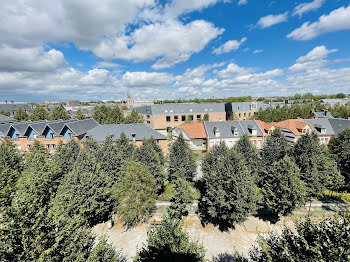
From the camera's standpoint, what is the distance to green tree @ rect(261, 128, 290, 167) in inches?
1065

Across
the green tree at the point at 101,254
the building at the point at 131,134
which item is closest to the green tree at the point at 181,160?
the building at the point at 131,134

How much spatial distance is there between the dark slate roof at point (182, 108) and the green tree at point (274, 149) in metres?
52.9

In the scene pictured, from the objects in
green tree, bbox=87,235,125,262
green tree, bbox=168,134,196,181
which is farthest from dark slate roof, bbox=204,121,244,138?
green tree, bbox=87,235,125,262

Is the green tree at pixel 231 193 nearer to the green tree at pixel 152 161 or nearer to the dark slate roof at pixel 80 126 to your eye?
the green tree at pixel 152 161

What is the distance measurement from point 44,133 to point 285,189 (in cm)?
5107

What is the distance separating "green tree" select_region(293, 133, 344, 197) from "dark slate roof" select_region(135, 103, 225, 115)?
56.9 metres

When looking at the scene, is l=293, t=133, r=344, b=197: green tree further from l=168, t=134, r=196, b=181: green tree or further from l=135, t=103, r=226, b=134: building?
A: l=135, t=103, r=226, b=134: building

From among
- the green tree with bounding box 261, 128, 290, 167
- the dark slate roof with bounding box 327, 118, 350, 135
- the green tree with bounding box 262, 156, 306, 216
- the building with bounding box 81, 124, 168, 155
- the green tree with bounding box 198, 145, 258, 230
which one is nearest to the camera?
the green tree with bounding box 198, 145, 258, 230

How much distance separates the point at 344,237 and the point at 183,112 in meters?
72.6

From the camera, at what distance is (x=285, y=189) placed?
60.6 ft

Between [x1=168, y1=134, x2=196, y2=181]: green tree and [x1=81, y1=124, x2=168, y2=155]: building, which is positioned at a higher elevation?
[x1=81, y1=124, x2=168, y2=155]: building

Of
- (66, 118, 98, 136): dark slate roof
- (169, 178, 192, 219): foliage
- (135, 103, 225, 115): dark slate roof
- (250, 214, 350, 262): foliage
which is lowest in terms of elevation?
(169, 178, 192, 219): foliage

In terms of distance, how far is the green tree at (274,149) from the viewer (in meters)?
27.1

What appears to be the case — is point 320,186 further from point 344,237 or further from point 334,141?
point 344,237
